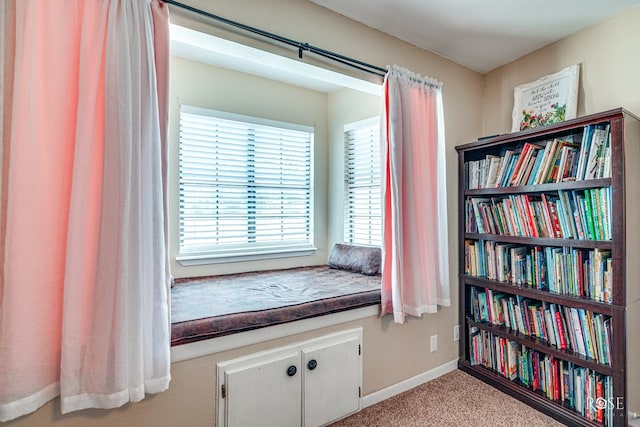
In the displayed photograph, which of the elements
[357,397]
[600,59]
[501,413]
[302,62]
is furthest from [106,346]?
[600,59]

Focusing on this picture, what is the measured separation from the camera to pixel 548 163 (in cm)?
200

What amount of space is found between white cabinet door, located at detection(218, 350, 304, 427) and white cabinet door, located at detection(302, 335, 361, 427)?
0.06m

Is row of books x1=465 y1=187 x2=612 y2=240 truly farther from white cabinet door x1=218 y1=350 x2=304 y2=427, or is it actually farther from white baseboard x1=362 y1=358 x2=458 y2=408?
white cabinet door x1=218 y1=350 x2=304 y2=427

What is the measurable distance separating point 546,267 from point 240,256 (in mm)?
2218

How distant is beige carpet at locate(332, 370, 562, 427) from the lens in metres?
1.88

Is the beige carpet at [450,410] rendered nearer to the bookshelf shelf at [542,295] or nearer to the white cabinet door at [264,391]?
the white cabinet door at [264,391]

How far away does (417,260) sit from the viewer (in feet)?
6.89

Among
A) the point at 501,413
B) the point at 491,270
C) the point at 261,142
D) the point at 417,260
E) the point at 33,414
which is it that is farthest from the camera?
the point at 261,142

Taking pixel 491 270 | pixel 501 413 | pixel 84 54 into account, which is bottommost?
pixel 501 413

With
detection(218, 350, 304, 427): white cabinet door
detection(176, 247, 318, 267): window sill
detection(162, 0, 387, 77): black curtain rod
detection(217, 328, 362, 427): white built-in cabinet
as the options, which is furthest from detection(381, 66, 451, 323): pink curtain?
detection(176, 247, 318, 267): window sill

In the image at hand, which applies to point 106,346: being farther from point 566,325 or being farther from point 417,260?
point 566,325

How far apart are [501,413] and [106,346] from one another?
2.21 metres

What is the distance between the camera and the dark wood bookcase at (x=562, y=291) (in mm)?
1670

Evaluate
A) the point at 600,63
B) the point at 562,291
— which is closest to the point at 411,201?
the point at 562,291
